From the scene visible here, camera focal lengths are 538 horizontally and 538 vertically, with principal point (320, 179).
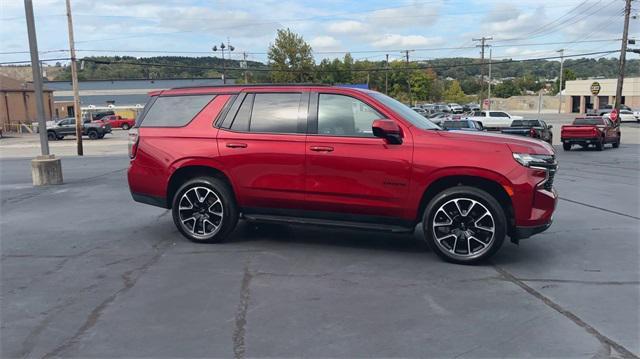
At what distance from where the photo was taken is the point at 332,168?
5.94 metres

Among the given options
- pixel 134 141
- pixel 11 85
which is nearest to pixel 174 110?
pixel 134 141

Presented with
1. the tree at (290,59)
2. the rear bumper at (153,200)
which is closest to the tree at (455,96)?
the tree at (290,59)

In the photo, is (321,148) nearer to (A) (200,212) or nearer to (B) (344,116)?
(B) (344,116)

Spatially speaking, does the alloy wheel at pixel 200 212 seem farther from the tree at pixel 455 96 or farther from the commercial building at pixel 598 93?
the tree at pixel 455 96

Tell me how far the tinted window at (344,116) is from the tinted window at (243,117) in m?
0.89

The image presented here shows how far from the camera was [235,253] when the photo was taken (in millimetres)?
6207

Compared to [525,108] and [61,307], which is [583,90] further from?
[61,307]

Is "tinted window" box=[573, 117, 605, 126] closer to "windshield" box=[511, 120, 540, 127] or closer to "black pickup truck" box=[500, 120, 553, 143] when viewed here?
"black pickup truck" box=[500, 120, 553, 143]

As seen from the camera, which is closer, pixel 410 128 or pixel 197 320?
pixel 197 320

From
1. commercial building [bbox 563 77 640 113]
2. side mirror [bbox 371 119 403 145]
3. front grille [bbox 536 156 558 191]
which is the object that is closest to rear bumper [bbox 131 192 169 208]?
side mirror [bbox 371 119 403 145]

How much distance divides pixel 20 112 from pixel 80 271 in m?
64.7

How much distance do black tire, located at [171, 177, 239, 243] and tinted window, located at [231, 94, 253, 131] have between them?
27.5 inches

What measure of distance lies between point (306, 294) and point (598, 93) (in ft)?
264

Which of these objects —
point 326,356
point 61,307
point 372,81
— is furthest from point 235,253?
point 372,81
